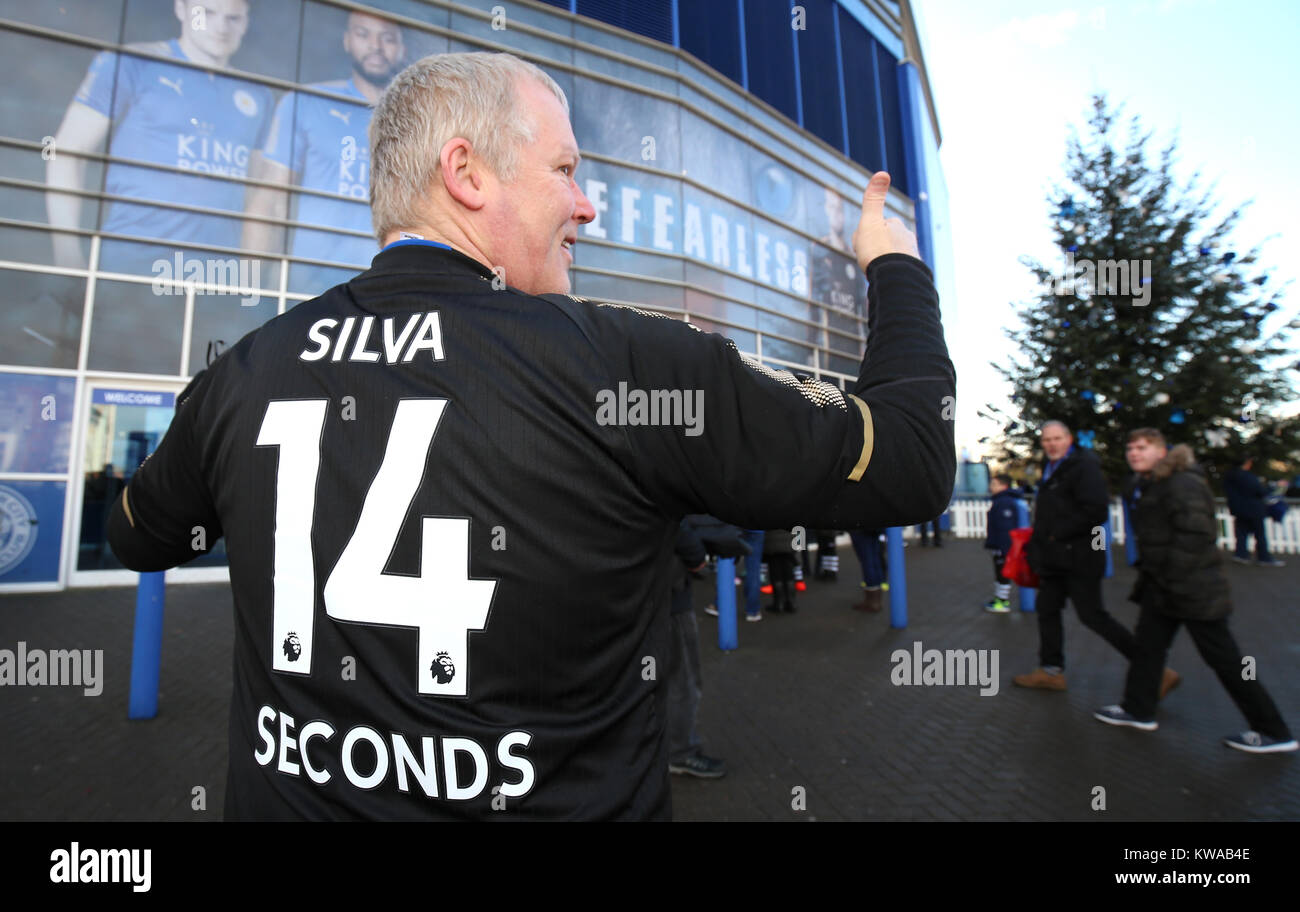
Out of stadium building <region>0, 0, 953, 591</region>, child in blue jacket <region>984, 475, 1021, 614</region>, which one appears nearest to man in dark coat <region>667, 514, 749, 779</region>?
child in blue jacket <region>984, 475, 1021, 614</region>

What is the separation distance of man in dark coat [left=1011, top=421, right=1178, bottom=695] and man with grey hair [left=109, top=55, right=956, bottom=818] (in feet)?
16.9

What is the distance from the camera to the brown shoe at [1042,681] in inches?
207

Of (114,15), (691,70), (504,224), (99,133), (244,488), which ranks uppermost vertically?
(691,70)

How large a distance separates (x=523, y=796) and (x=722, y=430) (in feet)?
1.86

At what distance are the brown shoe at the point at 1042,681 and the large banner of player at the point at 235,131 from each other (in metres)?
9.47

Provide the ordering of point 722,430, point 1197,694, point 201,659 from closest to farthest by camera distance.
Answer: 1. point 722,430
2. point 1197,694
3. point 201,659

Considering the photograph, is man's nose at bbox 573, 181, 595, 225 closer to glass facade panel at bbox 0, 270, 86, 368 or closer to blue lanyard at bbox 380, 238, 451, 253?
blue lanyard at bbox 380, 238, 451, 253

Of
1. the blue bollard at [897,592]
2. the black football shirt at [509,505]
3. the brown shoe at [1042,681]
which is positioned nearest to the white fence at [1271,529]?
the blue bollard at [897,592]

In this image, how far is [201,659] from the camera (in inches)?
232

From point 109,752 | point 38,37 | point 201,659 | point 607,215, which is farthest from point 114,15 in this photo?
point 109,752

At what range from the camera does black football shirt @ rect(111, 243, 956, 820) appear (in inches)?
36.2

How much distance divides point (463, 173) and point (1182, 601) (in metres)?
5.10

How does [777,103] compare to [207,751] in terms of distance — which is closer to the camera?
[207,751]

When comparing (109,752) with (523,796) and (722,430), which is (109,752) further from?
(722,430)
